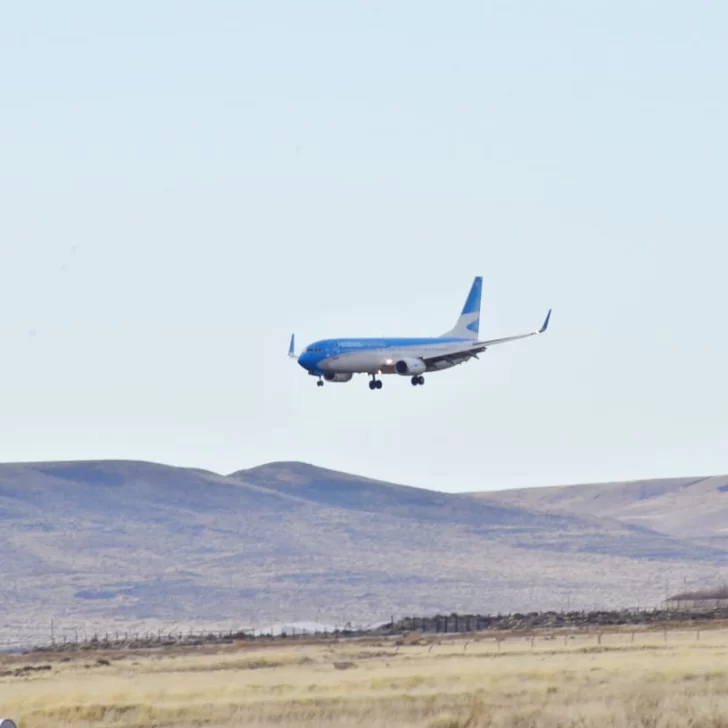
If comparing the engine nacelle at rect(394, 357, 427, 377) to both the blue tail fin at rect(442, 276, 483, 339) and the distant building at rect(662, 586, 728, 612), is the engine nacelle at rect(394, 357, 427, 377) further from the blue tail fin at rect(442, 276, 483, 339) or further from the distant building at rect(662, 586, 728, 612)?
the distant building at rect(662, 586, 728, 612)

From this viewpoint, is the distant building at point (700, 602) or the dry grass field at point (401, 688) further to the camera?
the distant building at point (700, 602)

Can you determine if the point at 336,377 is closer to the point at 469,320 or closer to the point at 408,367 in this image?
the point at 408,367

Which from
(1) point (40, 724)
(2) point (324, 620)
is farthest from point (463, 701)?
(2) point (324, 620)

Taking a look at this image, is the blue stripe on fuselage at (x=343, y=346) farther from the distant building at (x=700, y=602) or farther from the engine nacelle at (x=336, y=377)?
the distant building at (x=700, y=602)

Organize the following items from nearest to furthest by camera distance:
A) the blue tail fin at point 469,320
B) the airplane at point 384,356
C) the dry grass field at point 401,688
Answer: the dry grass field at point 401,688, the airplane at point 384,356, the blue tail fin at point 469,320

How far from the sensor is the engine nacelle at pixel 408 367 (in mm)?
108812

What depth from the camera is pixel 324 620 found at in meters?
195

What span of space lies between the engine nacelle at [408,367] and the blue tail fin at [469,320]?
12.3m

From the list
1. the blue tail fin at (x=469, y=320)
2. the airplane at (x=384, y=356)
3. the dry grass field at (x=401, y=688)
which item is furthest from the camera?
the blue tail fin at (x=469, y=320)

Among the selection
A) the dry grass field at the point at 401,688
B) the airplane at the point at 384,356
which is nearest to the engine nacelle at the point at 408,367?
A: the airplane at the point at 384,356

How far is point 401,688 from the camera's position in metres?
61.2

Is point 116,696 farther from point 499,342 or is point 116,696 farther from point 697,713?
point 499,342

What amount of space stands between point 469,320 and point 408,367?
15747 millimetres

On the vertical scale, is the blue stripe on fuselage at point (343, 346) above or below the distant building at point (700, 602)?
above
